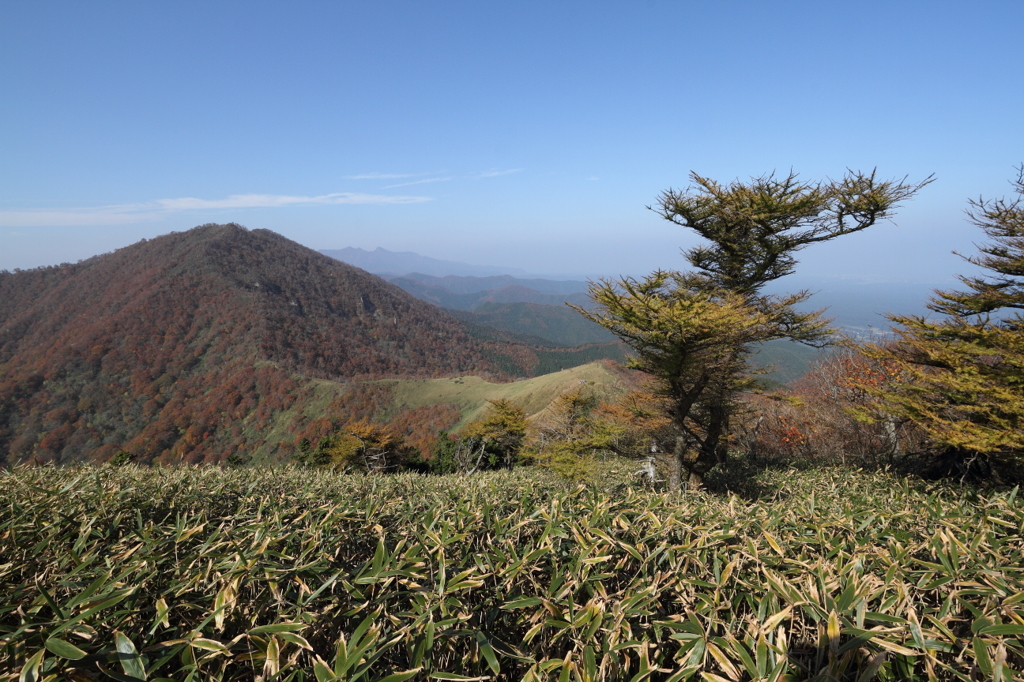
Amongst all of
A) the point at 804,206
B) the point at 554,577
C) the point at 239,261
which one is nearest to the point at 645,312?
the point at 804,206

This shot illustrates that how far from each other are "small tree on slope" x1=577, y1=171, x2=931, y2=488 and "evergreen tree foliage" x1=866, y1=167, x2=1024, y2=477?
5.30ft

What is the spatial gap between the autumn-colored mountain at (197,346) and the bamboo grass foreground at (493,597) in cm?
3329

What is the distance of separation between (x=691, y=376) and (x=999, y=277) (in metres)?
4.73

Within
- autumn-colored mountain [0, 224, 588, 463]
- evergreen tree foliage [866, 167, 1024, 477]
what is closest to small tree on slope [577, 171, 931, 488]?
evergreen tree foliage [866, 167, 1024, 477]

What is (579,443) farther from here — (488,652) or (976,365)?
(488,652)

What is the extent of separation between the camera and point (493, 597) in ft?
5.28

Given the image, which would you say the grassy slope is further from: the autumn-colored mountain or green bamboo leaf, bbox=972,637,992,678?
green bamboo leaf, bbox=972,637,992,678

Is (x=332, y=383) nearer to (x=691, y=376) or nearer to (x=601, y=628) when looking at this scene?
(x=691, y=376)

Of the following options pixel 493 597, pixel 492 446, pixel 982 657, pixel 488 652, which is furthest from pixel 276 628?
pixel 492 446

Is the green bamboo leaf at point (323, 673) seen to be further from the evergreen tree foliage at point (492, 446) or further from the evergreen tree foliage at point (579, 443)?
the evergreen tree foliage at point (492, 446)

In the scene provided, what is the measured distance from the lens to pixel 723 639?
1202mm

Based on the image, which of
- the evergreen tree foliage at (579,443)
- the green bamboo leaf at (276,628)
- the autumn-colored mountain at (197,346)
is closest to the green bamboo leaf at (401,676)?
the green bamboo leaf at (276,628)

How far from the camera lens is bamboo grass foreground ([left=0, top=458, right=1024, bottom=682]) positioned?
3.72ft

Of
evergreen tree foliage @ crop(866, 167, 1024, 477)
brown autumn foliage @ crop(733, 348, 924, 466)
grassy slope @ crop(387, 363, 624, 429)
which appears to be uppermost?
evergreen tree foliage @ crop(866, 167, 1024, 477)
